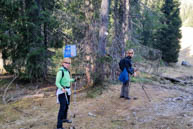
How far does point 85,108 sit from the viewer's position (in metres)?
7.00

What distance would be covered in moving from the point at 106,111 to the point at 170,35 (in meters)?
22.8

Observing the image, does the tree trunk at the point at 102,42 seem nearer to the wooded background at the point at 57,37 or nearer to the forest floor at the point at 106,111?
the wooded background at the point at 57,37

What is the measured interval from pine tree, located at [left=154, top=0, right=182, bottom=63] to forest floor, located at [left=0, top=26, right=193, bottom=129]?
763 inches

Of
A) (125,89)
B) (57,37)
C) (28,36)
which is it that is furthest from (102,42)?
(28,36)

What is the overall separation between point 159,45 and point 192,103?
21.2m

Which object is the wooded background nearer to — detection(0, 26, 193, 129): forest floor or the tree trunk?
the tree trunk

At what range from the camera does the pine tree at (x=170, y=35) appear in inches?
1037

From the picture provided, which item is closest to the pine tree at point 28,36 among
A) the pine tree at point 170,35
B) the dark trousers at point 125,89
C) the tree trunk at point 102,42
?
the tree trunk at point 102,42

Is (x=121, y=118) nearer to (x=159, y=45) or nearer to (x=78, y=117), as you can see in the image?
(x=78, y=117)

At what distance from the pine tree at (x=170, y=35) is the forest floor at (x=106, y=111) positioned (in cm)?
1938

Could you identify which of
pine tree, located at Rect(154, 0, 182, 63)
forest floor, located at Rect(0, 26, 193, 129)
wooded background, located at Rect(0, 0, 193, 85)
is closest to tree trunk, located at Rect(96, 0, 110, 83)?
wooded background, located at Rect(0, 0, 193, 85)

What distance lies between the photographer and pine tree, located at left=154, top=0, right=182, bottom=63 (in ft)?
86.4

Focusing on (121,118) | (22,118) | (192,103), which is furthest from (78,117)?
(192,103)

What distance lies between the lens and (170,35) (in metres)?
26.2
